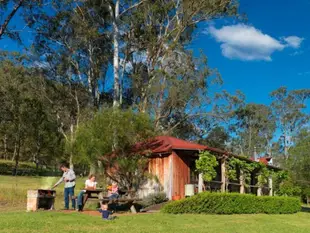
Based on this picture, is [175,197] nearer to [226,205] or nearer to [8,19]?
[226,205]

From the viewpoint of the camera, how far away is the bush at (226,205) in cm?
1370

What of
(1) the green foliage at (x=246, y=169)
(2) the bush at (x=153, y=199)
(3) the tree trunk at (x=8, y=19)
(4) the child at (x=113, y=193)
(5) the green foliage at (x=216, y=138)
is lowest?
(2) the bush at (x=153, y=199)

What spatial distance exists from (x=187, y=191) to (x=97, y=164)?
170 inches

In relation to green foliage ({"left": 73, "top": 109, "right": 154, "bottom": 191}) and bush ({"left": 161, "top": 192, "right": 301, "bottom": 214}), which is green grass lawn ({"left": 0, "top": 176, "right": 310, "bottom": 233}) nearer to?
bush ({"left": 161, "top": 192, "right": 301, "bottom": 214})

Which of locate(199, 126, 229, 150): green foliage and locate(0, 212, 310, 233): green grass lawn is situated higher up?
locate(199, 126, 229, 150): green foliage

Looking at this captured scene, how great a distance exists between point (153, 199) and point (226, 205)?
324cm

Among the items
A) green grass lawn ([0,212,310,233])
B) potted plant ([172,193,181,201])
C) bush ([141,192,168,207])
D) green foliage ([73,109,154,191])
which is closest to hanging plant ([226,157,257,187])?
potted plant ([172,193,181,201])

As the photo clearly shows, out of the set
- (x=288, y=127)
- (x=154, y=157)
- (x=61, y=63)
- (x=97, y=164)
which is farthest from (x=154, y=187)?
(x=288, y=127)

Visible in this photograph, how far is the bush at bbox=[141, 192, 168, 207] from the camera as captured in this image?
16.3 meters

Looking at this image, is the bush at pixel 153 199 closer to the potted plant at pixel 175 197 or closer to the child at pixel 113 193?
the potted plant at pixel 175 197

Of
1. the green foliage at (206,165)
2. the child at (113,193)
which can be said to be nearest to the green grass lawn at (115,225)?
the child at (113,193)

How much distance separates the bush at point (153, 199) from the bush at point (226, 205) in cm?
263

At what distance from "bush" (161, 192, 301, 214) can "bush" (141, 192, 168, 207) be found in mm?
2631

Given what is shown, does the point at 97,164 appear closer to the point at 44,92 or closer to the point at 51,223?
the point at 51,223
